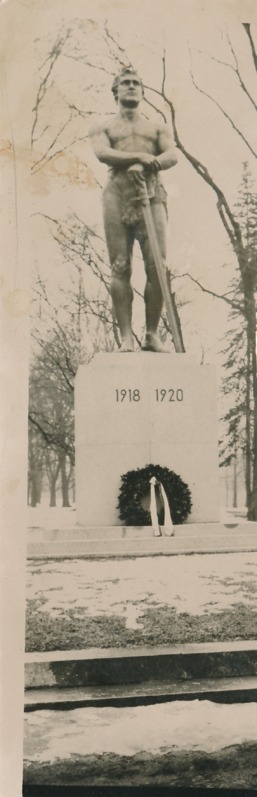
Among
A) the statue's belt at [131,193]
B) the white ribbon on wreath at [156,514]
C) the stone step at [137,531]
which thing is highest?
the statue's belt at [131,193]

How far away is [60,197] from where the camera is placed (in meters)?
4.36

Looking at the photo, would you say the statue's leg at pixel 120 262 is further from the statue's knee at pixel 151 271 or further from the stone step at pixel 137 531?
the stone step at pixel 137 531

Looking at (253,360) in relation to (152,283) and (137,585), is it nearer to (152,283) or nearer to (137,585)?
(152,283)

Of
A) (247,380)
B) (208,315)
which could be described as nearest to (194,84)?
(208,315)

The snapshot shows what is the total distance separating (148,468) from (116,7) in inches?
114

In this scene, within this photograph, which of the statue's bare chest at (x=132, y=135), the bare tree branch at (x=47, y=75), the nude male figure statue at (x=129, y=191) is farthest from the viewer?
the statue's bare chest at (x=132, y=135)

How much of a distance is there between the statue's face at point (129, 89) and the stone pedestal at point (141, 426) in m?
1.77

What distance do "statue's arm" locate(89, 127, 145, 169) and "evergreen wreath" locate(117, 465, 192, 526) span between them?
6.77ft

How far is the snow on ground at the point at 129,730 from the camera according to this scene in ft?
11.6

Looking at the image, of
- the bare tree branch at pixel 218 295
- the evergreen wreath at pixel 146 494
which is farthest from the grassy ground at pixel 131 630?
the bare tree branch at pixel 218 295

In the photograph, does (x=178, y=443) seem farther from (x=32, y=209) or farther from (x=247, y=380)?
(x=32, y=209)

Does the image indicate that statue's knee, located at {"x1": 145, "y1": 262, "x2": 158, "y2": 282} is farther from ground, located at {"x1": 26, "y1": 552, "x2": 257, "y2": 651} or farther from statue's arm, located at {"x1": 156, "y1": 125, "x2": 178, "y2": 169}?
ground, located at {"x1": 26, "y1": 552, "x2": 257, "y2": 651}

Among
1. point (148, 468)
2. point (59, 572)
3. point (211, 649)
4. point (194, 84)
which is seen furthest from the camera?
point (148, 468)

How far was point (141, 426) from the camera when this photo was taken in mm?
5230
